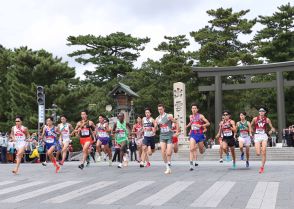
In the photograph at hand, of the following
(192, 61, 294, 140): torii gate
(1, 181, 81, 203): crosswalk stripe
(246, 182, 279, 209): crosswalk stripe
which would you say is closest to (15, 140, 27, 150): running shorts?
(1, 181, 81, 203): crosswalk stripe

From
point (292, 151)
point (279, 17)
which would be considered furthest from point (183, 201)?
point (279, 17)

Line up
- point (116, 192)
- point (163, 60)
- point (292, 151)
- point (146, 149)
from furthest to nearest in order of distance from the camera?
point (163, 60) → point (292, 151) → point (146, 149) → point (116, 192)

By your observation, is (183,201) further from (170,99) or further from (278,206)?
(170,99)

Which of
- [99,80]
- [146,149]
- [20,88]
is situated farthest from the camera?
[99,80]

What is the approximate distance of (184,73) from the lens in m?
48.8

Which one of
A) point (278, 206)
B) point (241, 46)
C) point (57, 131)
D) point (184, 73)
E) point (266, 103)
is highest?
point (241, 46)

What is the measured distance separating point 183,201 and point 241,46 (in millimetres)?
45188

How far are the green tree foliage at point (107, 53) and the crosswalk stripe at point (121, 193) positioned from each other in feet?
156

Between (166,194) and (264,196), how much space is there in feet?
6.03

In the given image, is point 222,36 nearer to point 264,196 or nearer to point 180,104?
point 180,104

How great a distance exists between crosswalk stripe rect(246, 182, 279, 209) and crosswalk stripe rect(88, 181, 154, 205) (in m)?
2.41

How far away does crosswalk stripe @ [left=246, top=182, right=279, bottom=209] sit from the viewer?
7807 mm

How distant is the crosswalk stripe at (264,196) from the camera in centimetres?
781

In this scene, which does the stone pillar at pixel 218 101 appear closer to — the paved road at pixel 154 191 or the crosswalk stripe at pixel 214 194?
the paved road at pixel 154 191
